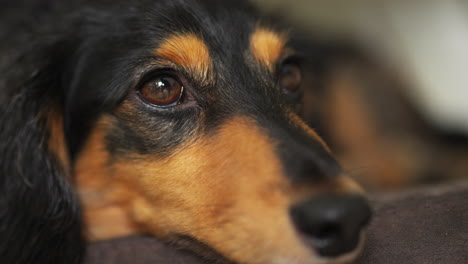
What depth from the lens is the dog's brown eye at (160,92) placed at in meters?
1.26

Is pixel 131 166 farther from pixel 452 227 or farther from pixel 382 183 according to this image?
pixel 382 183

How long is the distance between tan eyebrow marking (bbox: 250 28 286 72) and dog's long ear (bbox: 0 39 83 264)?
547 millimetres

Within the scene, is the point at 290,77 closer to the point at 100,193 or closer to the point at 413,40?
the point at 100,193

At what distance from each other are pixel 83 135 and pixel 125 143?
15 centimetres

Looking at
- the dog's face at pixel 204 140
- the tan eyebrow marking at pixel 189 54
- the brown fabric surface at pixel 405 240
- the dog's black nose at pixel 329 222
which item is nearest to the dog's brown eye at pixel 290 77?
the dog's face at pixel 204 140

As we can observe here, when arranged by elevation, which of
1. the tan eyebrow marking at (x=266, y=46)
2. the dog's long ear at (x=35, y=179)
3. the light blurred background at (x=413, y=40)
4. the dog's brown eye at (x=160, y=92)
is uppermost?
the tan eyebrow marking at (x=266, y=46)

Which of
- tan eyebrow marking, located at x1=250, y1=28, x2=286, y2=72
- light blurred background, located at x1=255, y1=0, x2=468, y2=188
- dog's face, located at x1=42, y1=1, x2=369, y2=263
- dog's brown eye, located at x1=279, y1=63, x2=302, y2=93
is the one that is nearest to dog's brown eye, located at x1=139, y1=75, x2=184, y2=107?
dog's face, located at x1=42, y1=1, x2=369, y2=263

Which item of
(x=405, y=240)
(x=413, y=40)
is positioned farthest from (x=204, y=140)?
(x=413, y=40)

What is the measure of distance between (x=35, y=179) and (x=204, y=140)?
414 millimetres

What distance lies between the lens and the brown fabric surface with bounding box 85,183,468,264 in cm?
106

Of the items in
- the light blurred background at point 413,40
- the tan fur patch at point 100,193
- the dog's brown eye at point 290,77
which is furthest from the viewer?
the light blurred background at point 413,40

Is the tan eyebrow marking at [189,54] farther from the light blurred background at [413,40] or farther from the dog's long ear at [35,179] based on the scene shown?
the light blurred background at [413,40]

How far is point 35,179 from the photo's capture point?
1.23 meters

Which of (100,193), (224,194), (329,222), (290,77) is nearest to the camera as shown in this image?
(329,222)
